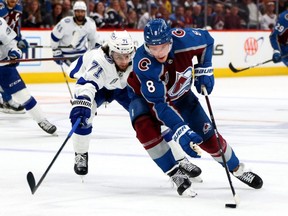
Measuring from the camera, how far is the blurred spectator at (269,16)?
1684cm

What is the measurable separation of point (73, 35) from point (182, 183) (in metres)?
6.86

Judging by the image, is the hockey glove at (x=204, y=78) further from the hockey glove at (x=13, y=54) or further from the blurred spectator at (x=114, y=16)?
the blurred spectator at (x=114, y=16)

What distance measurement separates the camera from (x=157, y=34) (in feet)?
15.3

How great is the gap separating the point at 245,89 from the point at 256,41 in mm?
3370

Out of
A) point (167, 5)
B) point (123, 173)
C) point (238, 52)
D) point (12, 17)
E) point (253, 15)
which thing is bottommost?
point (238, 52)

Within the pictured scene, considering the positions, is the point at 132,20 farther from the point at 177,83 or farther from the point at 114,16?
the point at 177,83

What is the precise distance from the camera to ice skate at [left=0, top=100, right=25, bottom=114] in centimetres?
990

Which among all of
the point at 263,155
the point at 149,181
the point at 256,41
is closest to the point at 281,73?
the point at 256,41

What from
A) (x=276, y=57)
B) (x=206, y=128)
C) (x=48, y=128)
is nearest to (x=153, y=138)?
(x=206, y=128)

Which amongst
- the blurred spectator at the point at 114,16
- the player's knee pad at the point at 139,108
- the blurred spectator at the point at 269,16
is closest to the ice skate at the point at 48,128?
the player's knee pad at the point at 139,108

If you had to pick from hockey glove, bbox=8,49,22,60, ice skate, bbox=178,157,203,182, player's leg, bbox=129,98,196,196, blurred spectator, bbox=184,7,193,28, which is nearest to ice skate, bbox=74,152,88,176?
player's leg, bbox=129,98,196,196

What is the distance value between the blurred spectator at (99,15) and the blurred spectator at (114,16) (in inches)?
3.5

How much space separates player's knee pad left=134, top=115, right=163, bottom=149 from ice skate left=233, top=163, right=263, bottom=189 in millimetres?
502

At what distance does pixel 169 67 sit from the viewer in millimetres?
4844
